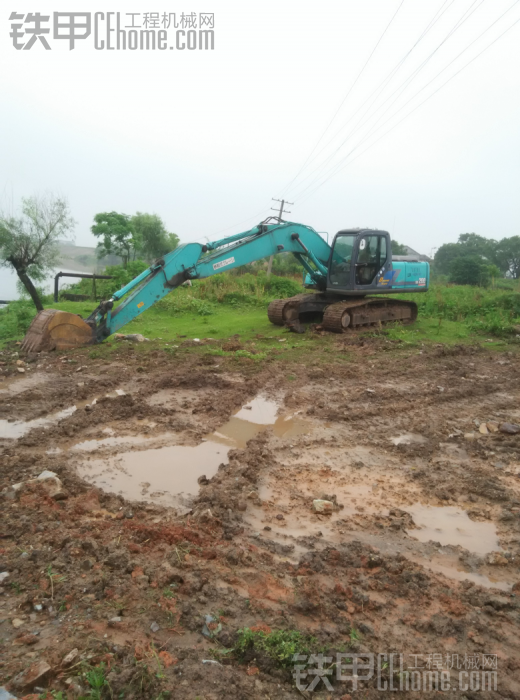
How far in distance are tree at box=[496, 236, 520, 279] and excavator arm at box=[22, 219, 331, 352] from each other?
46.0 meters

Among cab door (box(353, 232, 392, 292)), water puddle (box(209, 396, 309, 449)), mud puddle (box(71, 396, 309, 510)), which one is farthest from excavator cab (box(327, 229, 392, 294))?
mud puddle (box(71, 396, 309, 510))

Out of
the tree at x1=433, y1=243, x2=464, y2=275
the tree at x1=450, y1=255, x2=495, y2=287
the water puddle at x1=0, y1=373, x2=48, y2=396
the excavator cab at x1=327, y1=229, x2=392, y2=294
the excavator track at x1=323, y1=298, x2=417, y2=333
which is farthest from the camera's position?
the tree at x1=433, y1=243, x2=464, y2=275

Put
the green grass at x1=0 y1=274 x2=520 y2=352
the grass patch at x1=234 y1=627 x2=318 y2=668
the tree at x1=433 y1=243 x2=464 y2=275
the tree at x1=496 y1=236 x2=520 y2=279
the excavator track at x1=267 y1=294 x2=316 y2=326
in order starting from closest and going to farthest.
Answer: the grass patch at x1=234 y1=627 x2=318 y2=668
the green grass at x1=0 y1=274 x2=520 y2=352
the excavator track at x1=267 y1=294 x2=316 y2=326
the tree at x1=496 y1=236 x2=520 y2=279
the tree at x1=433 y1=243 x2=464 y2=275

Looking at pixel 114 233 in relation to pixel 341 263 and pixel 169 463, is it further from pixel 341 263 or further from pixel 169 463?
pixel 169 463

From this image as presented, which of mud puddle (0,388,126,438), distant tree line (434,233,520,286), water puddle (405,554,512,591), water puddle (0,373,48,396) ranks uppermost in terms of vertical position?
distant tree line (434,233,520,286)

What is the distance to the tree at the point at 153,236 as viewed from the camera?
36.3 metres

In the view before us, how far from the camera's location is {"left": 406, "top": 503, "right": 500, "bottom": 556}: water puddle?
386cm

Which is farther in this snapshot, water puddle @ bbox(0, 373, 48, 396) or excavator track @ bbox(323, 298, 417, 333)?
excavator track @ bbox(323, 298, 417, 333)

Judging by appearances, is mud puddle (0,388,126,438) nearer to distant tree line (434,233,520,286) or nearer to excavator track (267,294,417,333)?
excavator track (267,294,417,333)

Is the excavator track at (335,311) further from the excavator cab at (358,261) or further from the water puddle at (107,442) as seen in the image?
the water puddle at (107,442)

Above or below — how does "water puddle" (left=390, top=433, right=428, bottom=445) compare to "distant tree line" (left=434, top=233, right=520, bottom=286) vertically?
below

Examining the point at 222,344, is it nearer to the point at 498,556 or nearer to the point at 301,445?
the point at 301,445

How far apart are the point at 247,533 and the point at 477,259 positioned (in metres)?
38.7

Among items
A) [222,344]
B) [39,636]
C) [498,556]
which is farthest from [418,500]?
[222,344]
